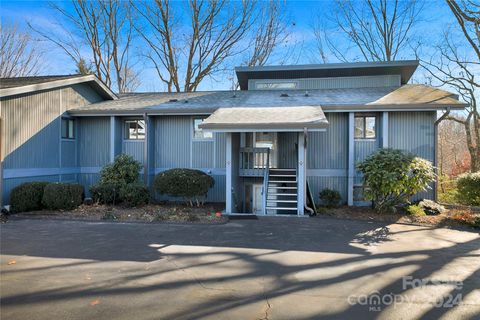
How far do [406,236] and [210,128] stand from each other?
5.92 m

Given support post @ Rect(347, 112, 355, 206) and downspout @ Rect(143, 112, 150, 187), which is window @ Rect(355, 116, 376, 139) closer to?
support post @ Rect(347, 112, 355, 206)

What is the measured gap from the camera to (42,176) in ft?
35.2

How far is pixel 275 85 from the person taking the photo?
15234 mm

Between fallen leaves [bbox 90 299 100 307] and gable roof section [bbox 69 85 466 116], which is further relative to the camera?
gable roof section [bbox 69 85 466 116]

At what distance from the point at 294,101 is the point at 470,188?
674 centimetres

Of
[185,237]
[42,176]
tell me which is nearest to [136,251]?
[185,237]

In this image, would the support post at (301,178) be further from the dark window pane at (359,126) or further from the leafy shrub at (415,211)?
the leafy shrub at (415,211)

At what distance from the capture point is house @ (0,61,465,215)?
973 cm

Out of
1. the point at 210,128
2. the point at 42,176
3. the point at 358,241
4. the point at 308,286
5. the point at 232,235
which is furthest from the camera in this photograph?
the point at 42,176

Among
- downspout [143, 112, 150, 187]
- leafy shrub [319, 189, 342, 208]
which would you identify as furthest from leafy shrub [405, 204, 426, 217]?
downspout [143, 112, 150, 187]

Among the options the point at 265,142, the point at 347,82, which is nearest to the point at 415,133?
the point at 347,82

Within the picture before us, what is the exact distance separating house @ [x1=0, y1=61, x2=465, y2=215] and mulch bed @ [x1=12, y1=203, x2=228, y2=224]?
98 cm

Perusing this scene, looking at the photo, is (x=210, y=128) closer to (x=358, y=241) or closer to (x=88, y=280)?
(x=358, y=241)

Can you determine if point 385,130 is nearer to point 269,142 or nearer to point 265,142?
point 269,142
